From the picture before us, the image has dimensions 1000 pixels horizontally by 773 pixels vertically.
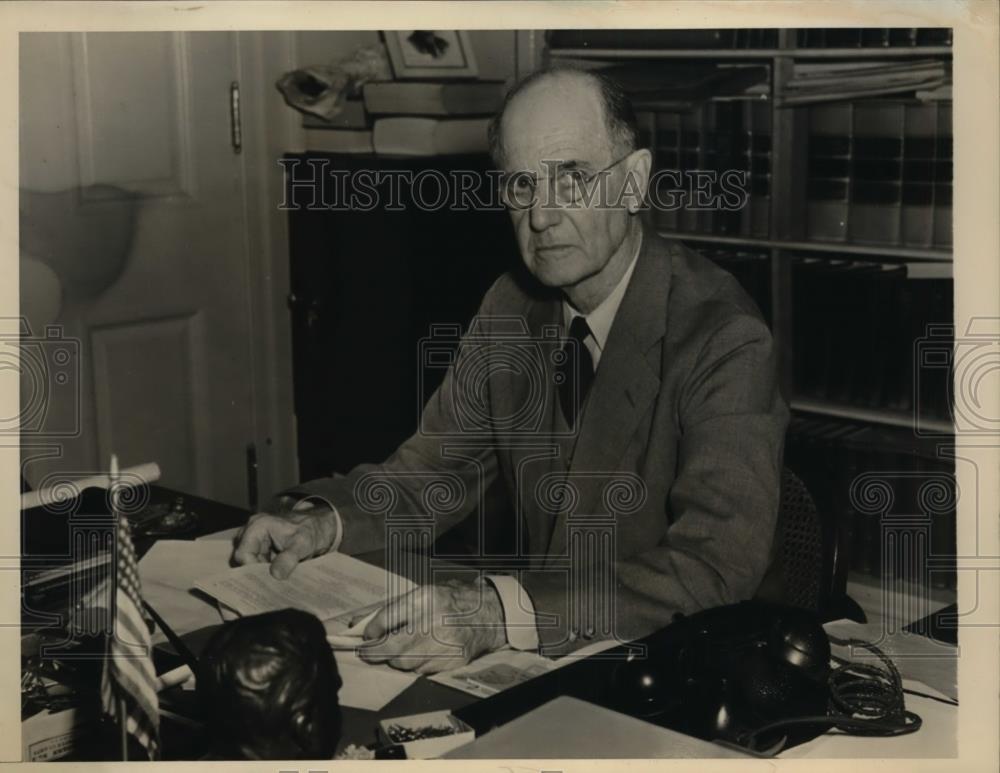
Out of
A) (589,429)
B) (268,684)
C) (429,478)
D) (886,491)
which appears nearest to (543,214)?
(589,429)

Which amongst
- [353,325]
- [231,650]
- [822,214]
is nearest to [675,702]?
[231,650]

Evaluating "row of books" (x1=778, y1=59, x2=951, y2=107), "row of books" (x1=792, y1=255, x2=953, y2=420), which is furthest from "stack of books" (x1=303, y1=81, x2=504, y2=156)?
"row of books" (x1=792, y1=255, x2=953, y2=420)

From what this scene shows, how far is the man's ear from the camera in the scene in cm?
164

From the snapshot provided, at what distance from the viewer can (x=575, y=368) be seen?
1746mm

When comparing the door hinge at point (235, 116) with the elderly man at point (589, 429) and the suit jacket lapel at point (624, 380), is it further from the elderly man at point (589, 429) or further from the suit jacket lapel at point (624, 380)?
the suit jacket lapel at point (624, 380)

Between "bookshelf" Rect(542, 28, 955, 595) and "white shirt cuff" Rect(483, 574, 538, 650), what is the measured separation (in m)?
1.50

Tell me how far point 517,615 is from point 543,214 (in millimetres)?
646

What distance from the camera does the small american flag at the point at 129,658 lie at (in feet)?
2.85

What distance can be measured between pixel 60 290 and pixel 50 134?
40 centimetres

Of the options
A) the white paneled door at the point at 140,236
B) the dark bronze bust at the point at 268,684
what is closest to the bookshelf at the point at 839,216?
the white paneled door at the point at 140,236

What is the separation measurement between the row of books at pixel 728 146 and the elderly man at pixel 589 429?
41.4 inches

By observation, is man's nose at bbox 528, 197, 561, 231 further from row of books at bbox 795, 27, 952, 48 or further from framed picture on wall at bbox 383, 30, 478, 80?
framed picture on wall at bbox 383, 30, 478, 80

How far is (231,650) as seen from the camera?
2.89 feet

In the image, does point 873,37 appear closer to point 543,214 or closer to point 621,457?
point 543,214
